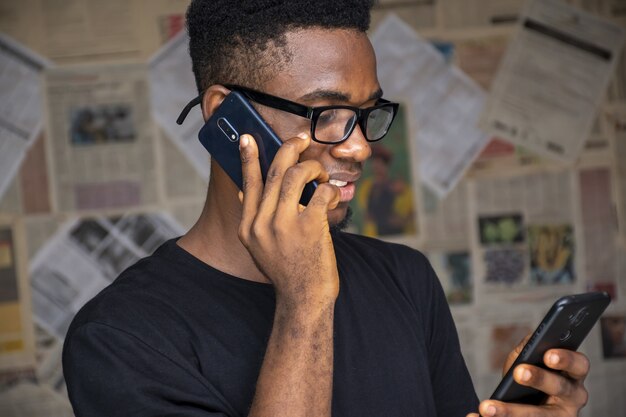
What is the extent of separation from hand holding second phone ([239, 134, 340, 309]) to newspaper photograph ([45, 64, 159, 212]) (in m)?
1.07

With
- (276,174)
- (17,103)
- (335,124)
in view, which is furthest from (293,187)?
(17,103)

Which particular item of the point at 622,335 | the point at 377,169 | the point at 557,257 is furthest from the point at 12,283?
the point at 622,335

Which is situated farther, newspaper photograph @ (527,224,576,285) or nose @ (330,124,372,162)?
newspaper photograph @ (527,224,576,285)

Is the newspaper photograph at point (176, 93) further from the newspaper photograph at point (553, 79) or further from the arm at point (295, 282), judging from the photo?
the arm at point (295, 282)

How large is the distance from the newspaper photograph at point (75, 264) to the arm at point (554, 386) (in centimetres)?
114

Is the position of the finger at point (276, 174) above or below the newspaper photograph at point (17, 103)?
below

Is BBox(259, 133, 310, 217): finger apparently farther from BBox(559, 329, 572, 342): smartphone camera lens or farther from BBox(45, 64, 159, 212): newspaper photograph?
BBox(45, 64, 159, 212): newspaper photograph

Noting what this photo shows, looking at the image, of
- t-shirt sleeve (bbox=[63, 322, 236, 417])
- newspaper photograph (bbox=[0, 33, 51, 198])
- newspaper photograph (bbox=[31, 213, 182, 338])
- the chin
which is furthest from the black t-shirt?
newspaper photograph (bbox=[0, 33, 51, 198])

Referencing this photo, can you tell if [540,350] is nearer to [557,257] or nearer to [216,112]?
[216,112]

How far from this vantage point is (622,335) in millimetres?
2104

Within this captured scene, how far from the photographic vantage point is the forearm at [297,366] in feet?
3.02

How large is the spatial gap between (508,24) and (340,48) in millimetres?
1050

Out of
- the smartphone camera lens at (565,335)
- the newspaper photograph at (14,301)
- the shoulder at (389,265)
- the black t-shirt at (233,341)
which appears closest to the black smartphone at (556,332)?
the smartphone camera lens at (565,335)

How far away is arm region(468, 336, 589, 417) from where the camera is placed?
100 centimetres
